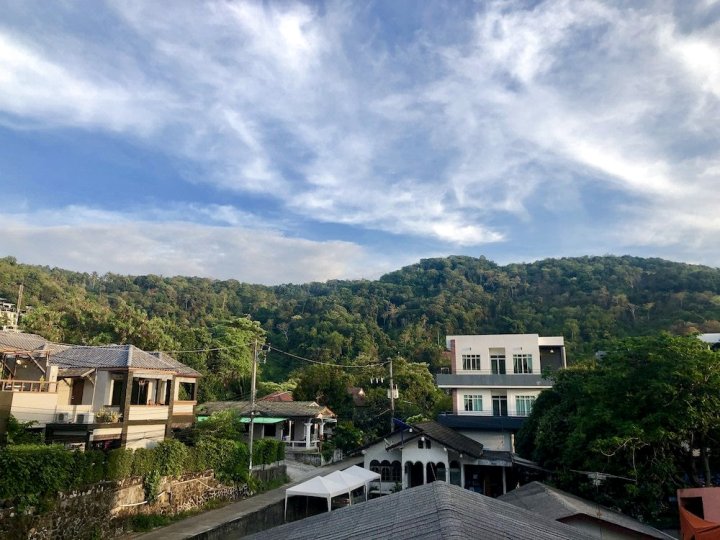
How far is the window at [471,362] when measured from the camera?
108 feet

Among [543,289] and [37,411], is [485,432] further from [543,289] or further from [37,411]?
[543,289]

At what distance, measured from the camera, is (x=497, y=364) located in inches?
1283

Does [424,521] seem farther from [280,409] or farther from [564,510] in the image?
[280,409]

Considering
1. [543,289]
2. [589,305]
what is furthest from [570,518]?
[543,289]

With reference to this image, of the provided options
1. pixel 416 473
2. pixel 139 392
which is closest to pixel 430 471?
pixel 416 473

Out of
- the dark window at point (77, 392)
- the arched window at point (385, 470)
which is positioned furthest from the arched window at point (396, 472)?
the dark window at point (77, 392)

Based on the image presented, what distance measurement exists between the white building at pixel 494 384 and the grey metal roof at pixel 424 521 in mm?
23506

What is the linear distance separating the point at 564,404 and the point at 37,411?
1986 centimetres

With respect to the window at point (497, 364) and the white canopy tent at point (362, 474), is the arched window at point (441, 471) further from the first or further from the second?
the window at point (497, 364)

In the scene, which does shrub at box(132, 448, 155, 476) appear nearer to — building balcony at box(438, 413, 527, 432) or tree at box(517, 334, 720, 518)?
tree at box(517, 334, 720, 518)

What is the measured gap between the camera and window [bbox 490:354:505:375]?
107ft

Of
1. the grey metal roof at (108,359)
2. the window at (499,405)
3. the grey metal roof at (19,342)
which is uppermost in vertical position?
the grey metal roof at (19,342)

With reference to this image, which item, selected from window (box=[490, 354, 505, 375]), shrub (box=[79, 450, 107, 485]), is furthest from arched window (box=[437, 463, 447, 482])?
shrub (box=[79, 450, 107, 485])

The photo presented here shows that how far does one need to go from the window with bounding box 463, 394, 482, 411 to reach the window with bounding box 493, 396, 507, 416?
0.88m
